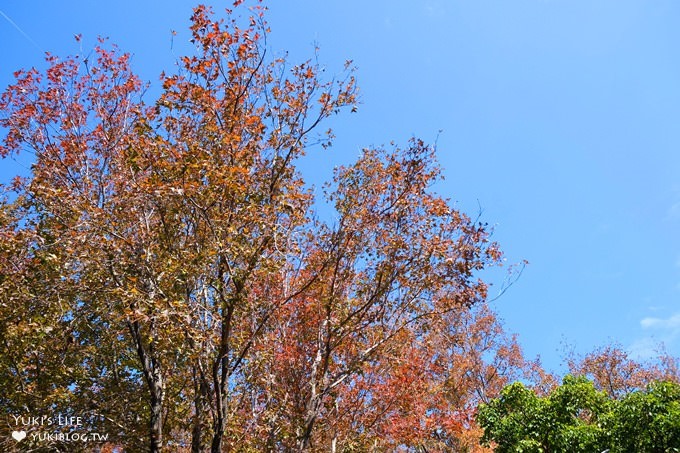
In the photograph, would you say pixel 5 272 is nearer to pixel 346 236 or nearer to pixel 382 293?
pixel 346 236

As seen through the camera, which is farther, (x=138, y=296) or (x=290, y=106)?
(x=290, y=106)

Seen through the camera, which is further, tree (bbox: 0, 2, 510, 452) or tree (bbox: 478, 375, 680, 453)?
tree (bbox: 478, 375, 680, 453)

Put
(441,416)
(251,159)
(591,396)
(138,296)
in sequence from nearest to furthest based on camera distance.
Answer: (138,296) < (251,159) < (591,396) < (441,416)

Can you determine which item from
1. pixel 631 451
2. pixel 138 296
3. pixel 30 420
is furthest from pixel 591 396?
pixel 30 420

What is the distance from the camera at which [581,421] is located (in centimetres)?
1359

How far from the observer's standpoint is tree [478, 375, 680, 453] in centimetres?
1159

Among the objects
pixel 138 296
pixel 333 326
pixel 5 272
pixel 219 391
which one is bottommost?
pixel 219 391

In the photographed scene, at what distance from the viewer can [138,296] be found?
6605 mm

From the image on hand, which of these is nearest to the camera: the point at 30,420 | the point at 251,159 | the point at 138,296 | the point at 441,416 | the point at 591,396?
the point at 138,296

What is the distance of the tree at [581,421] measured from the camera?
38.0 ft

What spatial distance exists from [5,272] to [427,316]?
8089 millimetres

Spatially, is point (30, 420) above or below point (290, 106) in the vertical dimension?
below

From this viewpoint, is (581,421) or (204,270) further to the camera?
(581,421)

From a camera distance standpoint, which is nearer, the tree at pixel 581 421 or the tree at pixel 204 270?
the tree at pixel 204 270
